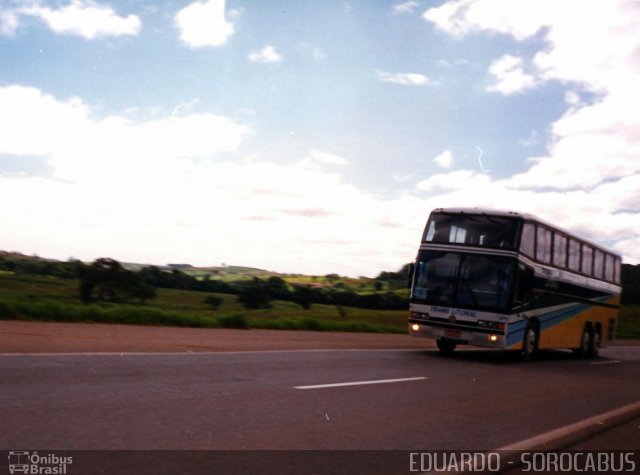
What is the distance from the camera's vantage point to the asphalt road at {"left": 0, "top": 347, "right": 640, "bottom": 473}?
6844mm

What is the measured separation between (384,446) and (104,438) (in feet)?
8.23

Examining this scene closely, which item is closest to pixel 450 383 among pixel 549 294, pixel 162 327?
pixel 549 294

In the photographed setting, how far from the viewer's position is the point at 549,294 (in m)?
20.9

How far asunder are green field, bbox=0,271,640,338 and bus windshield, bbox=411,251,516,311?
837 centimetres

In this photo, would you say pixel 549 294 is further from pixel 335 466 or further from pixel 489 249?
pixel 335 466

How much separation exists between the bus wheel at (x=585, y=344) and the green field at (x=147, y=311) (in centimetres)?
943

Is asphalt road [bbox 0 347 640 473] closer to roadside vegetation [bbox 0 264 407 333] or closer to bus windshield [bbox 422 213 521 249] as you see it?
bus windshield [bbox 422 213 521 249]

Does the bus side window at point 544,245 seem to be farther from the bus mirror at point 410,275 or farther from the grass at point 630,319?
the grass at point 630,319

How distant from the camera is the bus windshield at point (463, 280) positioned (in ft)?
59.8

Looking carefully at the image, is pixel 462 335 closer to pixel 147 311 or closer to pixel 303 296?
pixel 147 311

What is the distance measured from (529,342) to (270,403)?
1264 cm

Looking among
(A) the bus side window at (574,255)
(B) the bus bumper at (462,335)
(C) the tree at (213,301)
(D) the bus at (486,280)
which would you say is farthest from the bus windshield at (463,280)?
(C) the tree at (213,301)

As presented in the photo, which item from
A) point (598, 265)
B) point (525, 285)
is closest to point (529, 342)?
point (525, 285)

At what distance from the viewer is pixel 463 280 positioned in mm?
18625
